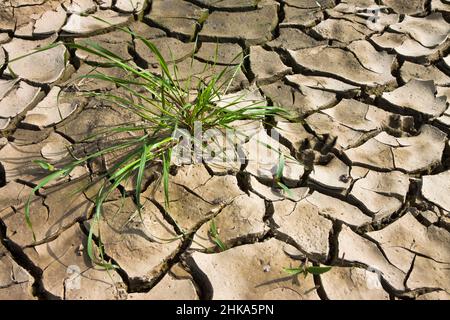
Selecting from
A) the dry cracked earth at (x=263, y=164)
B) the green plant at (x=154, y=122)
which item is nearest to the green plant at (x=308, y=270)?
the dry cracked earth at (x=263, y=164)

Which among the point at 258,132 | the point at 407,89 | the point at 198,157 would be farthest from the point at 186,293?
the point at 407,89

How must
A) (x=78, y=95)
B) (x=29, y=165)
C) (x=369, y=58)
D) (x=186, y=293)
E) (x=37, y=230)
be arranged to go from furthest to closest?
(x=369, y=58), (x=78, y=95), (x=29, y=165), (x=37, y=230), (x=186, y=293)

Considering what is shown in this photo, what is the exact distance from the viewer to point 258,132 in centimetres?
213

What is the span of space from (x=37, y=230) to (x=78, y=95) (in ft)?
2.15

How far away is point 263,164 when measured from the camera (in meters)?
2.04

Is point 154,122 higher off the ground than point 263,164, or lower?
higher

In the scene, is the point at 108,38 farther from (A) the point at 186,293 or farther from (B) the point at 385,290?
(B) the point at 385,290

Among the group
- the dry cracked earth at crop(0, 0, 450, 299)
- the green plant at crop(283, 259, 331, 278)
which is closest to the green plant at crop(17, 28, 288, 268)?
the dry cracked earth at crop(0, 0, 450, 299)

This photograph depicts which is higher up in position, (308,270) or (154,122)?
(154,122)

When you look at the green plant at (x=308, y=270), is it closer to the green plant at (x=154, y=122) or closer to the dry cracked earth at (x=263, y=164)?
the dry cracked earth at (x=263, y=164)

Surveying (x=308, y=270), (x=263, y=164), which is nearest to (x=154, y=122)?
(x=263, y=164)

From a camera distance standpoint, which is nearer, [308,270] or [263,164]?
[308,270]

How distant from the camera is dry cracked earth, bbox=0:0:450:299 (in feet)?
5.73

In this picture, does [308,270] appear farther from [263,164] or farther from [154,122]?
[154,122]
